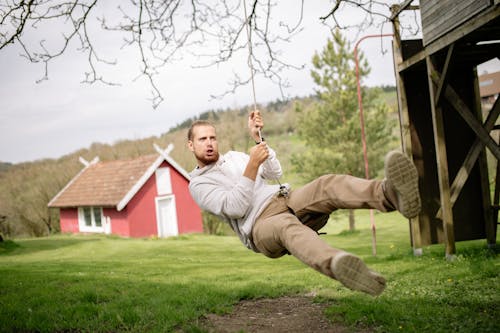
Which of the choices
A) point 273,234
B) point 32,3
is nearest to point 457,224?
point 273,234

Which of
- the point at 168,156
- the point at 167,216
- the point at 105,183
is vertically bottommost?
the point at 167,216

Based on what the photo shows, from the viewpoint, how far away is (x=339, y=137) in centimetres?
2353

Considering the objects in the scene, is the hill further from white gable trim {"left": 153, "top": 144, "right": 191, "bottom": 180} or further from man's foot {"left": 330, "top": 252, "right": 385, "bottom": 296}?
man's foot {"left": 330, "top": 252, "right": 385, "bottom": 296}

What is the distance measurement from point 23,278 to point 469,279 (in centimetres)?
682

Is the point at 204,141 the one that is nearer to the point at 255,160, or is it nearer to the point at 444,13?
the point at 255,160

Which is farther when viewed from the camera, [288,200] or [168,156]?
[168,156]

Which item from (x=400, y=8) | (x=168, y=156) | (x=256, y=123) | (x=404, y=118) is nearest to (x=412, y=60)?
(x=400, y=8)

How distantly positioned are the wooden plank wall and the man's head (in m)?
4.08

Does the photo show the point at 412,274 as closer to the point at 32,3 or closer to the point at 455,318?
the point at 455,318

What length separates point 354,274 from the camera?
269cm

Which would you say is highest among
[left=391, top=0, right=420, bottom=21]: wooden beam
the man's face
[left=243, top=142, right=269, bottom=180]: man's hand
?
[left=391, top=0, right=420, bottom=21]: wooden beam

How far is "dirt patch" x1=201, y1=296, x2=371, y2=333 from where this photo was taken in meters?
4.44

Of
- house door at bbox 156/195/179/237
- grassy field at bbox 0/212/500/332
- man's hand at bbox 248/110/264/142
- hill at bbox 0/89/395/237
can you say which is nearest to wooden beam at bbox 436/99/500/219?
grassy field at bbox 0/212/500/332

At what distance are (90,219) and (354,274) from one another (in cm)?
2259
